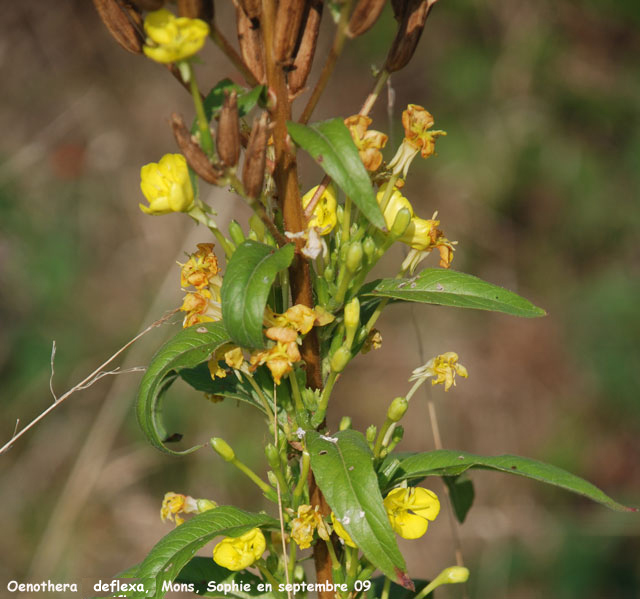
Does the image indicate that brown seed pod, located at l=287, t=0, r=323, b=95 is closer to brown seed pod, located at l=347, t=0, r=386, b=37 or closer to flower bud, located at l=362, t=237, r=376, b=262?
brown seed pod, located at l=347, t=0, r=386, b=37

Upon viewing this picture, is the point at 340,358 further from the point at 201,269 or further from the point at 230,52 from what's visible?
the point at 230,52

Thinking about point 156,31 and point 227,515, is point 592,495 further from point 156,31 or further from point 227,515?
point 156,31

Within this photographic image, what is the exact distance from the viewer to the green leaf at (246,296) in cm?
135

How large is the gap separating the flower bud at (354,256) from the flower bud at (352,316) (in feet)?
0.27

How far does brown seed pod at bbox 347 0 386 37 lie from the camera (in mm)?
1440

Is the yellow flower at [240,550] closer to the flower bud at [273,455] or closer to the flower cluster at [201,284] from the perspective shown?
the flower bud at [273,455]

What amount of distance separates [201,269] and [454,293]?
2.09 ft

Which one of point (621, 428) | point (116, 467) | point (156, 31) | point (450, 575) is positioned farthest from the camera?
point (621, 428)

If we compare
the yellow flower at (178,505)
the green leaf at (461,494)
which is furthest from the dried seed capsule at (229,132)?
the green leaf at (461,494)

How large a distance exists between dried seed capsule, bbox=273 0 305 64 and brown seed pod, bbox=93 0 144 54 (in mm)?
297

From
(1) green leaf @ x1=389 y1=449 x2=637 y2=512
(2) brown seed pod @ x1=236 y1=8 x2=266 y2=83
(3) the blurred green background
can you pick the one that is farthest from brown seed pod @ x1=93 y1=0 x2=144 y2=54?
(3) the blurred green background

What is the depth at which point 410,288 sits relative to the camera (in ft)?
5.54

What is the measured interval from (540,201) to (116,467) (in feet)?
16.3

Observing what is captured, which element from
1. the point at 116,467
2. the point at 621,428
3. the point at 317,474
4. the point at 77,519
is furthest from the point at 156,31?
the point at 621,428
